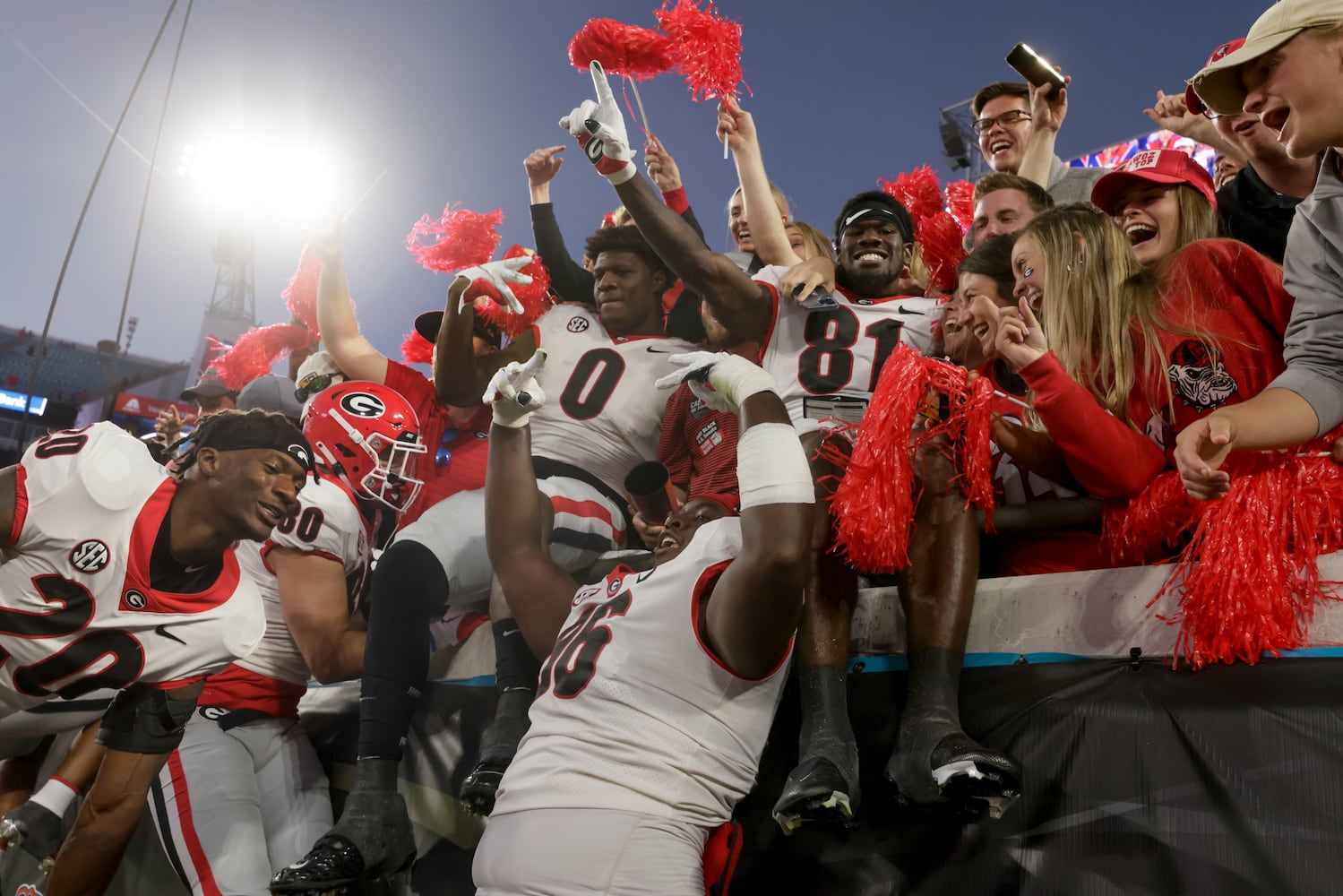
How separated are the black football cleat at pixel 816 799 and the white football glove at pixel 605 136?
5.16 ft

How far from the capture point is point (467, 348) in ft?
9.83

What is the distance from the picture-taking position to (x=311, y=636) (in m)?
2.97

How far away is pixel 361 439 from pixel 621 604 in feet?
5.34

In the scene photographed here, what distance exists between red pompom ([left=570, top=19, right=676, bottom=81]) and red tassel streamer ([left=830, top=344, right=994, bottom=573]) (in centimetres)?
163

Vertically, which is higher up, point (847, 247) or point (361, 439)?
point (847, 247)

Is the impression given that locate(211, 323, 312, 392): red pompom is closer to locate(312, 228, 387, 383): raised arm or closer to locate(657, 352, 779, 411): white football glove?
locate(312, 228, 387, 383): raised arm

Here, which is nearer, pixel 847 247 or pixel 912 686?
pixel 912 686

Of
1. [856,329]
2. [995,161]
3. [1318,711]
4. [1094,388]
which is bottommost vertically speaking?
[1318,711]

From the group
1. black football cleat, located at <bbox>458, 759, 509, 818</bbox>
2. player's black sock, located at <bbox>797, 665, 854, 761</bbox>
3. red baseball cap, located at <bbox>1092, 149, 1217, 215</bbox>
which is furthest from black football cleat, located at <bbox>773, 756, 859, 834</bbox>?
red baseball cap, located at <bbox>1092, 149, 1217, 215</bbox>

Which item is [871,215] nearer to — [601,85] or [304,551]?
[601,85]

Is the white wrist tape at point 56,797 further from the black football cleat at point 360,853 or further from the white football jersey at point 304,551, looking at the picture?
the black football cleat at point 360,853

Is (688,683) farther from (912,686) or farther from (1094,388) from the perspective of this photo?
(1094,388)

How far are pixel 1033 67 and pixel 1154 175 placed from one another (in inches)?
30.7

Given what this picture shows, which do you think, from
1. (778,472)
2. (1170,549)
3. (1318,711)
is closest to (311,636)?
(778,472)
